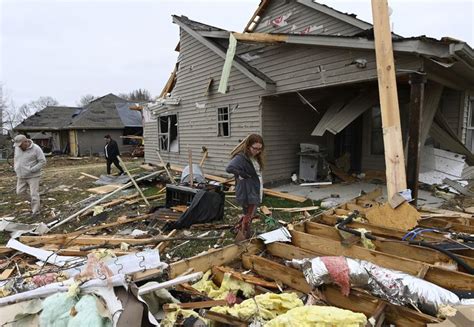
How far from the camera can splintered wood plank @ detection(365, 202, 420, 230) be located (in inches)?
169

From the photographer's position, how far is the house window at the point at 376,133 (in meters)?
9.48

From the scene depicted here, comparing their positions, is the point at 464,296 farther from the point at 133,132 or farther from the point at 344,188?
the point at 133,132

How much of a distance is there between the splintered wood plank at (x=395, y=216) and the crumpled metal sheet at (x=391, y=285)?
180cm

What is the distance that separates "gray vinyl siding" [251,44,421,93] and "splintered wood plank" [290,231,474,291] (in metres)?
4.27

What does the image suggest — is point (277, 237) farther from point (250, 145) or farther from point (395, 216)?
point (395, 216)

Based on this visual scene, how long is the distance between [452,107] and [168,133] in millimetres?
Result: 10735

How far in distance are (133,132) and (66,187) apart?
1945 cm

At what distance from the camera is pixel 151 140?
15109mm

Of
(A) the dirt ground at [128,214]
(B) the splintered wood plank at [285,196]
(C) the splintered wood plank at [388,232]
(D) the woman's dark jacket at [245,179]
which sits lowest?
(A) the dirt ground at [128,214]

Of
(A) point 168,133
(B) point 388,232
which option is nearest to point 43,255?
(B) point 388,232

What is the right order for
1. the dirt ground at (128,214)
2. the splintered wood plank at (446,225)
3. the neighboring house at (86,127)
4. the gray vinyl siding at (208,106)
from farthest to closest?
the neighboring house at (86,127)
the gray vinyl siding at (208,106)
the dirt ground at (128,214)
the splintered wood plank at (446,225)

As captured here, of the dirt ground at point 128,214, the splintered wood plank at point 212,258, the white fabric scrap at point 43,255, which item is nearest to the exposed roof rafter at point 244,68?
the dirt ground at point 128,214

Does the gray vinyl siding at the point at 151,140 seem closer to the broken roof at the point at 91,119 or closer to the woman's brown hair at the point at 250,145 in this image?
the woman's brown hair at the point at 250,145

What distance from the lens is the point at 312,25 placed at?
434 inches
